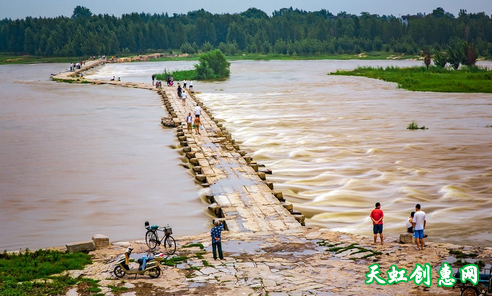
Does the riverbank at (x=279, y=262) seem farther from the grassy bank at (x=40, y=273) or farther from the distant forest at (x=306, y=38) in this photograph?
the distant forest at (x=306, y=38)

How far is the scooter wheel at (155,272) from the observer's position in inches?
611

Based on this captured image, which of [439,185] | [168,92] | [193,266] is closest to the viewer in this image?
[193,266]

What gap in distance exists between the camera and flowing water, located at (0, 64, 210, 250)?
74.5 feet

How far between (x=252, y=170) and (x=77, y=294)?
15.0 m

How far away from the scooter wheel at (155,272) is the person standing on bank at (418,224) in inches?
260

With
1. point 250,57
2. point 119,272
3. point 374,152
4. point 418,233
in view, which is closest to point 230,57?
point 250,57

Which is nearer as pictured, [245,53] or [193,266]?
[193,266]

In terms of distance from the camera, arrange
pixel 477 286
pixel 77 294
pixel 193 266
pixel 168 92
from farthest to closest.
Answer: pixel 168 92 < pixel 193 266 < pixel 77 294 < pixel 477 286

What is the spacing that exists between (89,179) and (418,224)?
17899mm

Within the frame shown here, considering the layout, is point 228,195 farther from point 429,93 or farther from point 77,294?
point 429,93

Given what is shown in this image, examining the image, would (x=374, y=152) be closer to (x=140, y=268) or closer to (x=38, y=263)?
(x=140, y=268)

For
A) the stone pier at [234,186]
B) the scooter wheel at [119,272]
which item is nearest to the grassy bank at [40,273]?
the scooter wheel at [119,272]

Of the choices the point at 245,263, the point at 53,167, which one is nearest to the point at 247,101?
the point at 53,167

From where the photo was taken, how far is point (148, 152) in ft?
123
